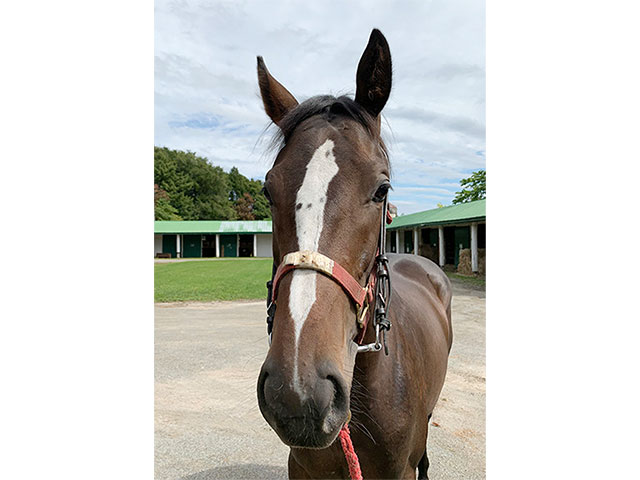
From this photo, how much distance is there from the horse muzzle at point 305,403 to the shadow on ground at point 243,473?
2525 mm

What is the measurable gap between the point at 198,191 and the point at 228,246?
7683 mm

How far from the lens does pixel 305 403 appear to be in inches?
46.3

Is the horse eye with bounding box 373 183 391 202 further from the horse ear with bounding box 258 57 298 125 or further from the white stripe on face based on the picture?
the horse ear with bounding box 258 57 298 125

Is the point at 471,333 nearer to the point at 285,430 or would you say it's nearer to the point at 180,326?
the point at 180,326

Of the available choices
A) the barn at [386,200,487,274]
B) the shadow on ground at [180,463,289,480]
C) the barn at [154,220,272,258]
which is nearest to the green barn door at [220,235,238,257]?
the barn at [154,220,272,258]

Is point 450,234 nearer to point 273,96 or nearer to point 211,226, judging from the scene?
point 211,226

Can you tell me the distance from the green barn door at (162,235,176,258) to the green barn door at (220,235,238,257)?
3981 mm

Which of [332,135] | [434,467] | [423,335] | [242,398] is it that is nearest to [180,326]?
[242,398]

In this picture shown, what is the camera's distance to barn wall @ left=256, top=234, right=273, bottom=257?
122 ft

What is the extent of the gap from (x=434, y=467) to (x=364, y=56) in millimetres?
3316

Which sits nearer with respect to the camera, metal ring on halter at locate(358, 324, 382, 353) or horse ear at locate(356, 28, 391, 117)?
metal ring on halter at locate(358, 324, 382, 353)

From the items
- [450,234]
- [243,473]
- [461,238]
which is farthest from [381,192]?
[450,234]

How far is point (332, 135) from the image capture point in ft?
5.26

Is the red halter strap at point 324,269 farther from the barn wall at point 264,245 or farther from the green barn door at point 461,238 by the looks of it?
the barn wall at point 264,245
